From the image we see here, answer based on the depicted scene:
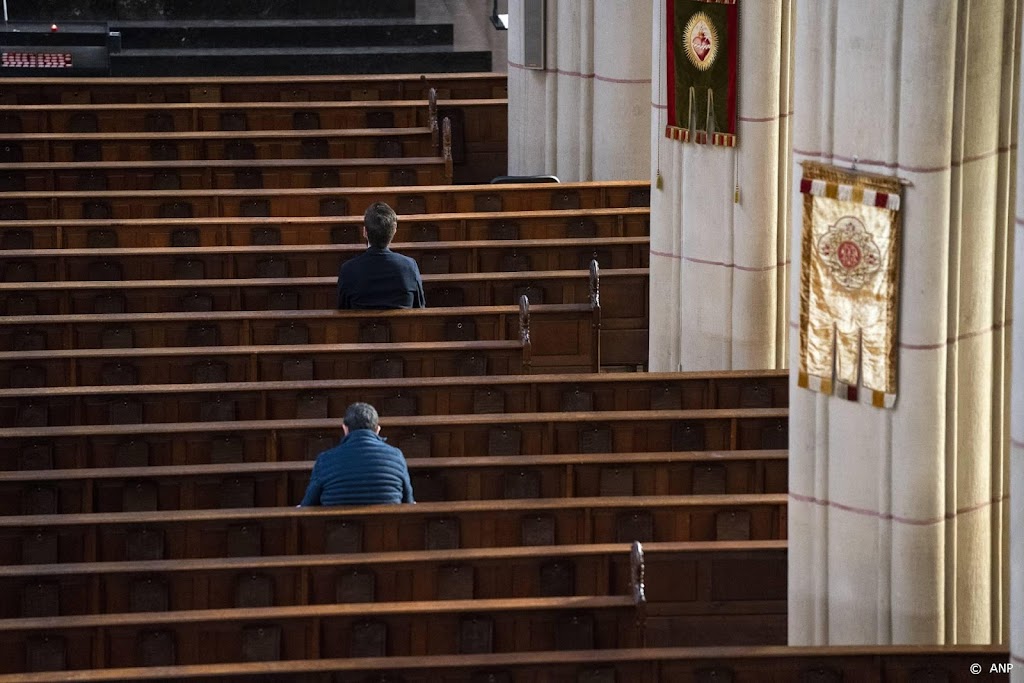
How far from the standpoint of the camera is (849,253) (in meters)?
7.50

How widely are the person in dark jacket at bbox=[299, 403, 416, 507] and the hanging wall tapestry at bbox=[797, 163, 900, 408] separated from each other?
1669 mm

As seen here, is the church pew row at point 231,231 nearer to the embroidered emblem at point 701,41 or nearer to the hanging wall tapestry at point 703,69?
the hanging wall tapestry at point 703,69

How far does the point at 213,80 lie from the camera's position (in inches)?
572

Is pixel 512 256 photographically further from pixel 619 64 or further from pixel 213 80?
pixel 213 80

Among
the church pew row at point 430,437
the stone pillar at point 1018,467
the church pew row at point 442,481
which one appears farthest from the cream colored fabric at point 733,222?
the stone pillar at point 1018,467

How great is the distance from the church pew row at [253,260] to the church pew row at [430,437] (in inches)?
93.4

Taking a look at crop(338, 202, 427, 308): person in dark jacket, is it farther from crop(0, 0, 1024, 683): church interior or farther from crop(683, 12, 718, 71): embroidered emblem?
crop(683, 12, 718, 71): embroidered emblem

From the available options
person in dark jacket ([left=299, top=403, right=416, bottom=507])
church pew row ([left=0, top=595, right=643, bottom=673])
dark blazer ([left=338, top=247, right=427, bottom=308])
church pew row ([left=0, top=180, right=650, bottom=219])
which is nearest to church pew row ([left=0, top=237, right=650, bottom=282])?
church pew row ([left=0, top=180, right=650, bottom=219])

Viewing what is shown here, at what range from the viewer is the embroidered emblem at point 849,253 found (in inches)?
292

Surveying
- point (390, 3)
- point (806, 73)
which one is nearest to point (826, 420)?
point (806, 73)

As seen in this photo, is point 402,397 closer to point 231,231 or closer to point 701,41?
point 701,41

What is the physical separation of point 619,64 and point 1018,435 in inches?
292

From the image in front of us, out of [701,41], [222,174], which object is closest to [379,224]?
[701,41]

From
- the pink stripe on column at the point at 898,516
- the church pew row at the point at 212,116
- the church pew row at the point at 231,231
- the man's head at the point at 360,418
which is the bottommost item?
the pink stripe on column at the point at 898,516
